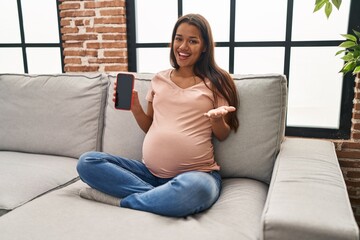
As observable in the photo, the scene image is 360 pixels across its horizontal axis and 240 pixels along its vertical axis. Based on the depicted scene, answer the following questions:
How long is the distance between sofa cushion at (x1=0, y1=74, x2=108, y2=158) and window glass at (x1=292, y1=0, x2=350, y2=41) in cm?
114

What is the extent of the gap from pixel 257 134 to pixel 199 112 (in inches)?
11.2

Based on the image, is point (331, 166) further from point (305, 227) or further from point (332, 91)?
point (332, 91)

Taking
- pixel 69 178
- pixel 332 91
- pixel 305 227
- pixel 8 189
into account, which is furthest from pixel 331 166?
pixel 8 189

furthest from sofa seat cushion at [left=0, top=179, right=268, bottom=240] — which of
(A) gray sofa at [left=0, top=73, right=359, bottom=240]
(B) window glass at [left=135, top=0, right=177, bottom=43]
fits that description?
(B) window glass at [left=135, top=0, right=177, bottom=43]

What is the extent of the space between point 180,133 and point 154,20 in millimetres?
1108

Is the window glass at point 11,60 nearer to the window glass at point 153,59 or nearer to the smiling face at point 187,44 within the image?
the window glass at point 153,59

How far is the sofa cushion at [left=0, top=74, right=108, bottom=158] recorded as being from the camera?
1780 mm

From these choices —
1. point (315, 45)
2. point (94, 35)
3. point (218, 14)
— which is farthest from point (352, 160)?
point (94, 35)

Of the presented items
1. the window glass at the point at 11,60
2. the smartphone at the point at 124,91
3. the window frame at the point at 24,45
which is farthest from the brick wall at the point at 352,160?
the window glass at the point at 11,60

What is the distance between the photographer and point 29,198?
1317 mm

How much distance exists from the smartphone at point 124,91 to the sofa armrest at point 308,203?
0.69m

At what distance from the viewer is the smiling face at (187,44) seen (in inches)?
57.7

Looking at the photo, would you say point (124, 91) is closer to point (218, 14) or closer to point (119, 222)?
point (119, 222)

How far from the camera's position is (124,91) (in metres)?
1.47
